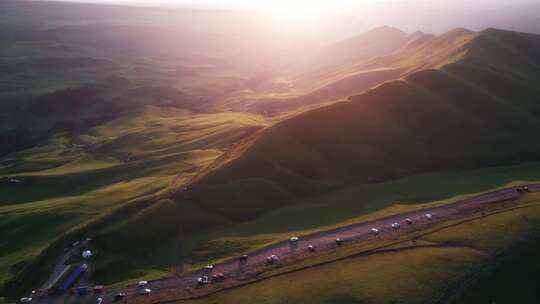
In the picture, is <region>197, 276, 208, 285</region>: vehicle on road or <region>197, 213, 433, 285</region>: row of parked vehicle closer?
<region>197, 276, 208, 285</region>: vehicle on road

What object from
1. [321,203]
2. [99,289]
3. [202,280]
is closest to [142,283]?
[99,289]

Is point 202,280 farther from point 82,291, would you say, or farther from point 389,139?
point 389,139

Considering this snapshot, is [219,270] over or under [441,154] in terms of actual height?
under

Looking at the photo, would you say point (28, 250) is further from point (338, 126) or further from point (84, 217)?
point (338, 126)

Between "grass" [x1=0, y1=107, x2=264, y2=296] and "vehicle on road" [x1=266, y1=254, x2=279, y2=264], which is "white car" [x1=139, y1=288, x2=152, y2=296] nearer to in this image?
"grass" [x1=0, y1=107, x2=264, y2=296]

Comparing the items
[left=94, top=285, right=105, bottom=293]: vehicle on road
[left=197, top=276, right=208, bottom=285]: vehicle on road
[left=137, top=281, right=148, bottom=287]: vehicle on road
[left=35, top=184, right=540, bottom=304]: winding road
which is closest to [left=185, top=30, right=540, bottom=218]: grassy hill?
[left=35, top=184, right=540, bottom=304]: winding road

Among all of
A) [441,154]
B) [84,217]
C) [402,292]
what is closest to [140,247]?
[84,217]
